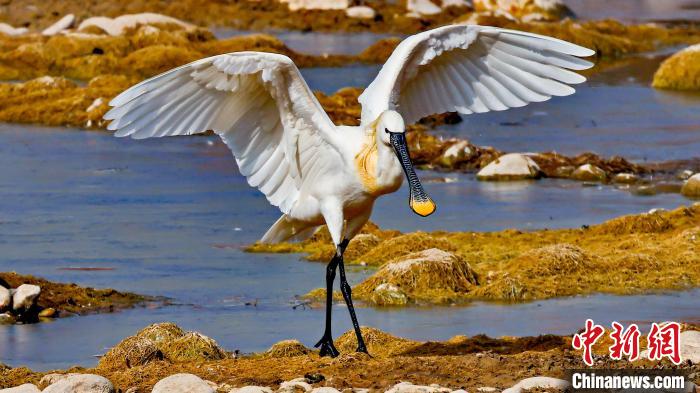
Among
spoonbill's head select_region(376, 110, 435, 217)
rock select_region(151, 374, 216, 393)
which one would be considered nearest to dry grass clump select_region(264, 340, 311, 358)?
spoonbill's head select_region(376, 110, 435, 217)

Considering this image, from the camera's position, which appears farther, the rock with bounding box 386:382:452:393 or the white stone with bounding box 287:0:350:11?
the white stone with bounding box 287:0:350:11

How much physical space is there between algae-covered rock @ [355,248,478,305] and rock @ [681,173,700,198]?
7476mm

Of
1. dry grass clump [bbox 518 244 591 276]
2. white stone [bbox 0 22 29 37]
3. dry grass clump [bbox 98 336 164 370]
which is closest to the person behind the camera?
dry grass clump [bbox 98 336 164 370]

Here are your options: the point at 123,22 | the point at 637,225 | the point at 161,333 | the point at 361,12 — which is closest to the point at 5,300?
the point at 161,333

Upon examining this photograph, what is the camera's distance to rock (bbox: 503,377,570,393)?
10.0 meters

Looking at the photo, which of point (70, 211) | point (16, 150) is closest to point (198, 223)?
point (70, 211)

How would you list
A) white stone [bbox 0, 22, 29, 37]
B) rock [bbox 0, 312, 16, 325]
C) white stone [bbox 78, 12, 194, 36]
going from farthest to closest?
1. white stone [bbox 0, 22, 29, 37]
2. white stone [bbox 78, 12, 194, 36]
3. rock [bbox 0, 312, 16, 325]

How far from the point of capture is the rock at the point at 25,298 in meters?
15.4

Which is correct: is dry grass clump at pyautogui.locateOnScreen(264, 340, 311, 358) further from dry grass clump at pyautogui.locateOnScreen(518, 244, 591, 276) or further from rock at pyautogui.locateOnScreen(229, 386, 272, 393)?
dry grass clump at pyautogui.locateOnScreen(518, 244, 591, 276)

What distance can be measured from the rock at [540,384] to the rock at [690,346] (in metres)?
1.16

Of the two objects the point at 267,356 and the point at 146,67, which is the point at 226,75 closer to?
the point at 267,356

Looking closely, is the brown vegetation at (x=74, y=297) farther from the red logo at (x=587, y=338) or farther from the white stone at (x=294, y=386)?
the white stone at (x=294, y=386)

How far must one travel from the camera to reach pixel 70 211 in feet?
76.4

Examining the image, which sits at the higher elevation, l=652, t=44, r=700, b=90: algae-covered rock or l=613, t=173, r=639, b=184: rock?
l=652, t=44, r=700, b=90: algae-covered rock
